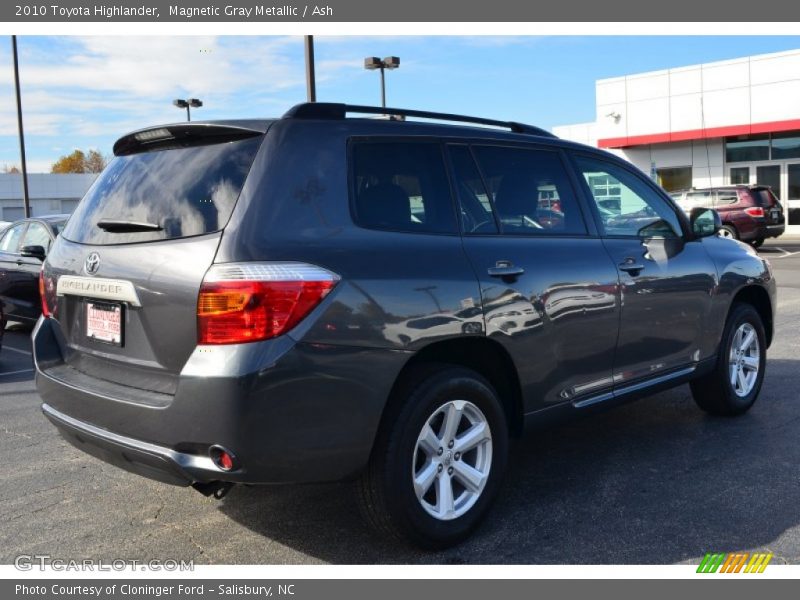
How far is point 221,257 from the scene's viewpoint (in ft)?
10.1

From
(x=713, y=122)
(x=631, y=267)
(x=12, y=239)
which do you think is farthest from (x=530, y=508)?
(x=713, y=122)

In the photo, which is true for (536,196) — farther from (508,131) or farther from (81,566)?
(81,566)

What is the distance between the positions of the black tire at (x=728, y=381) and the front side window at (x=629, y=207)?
0.84 metres

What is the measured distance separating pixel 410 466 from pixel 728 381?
9.92ft

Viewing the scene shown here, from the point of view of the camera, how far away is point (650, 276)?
4.72m

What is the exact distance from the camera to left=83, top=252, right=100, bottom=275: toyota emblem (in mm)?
3523

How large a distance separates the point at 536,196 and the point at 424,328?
129 cm

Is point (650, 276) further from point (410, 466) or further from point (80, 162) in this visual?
point (80, 162)

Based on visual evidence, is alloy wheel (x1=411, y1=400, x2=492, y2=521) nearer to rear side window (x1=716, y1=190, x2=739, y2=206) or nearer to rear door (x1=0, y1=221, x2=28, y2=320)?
rear door (x1=0, y1=221, x2=28, y2=320)

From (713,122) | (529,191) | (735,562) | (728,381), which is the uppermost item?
(713,122)

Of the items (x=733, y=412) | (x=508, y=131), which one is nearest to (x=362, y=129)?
(x=508, y=131)

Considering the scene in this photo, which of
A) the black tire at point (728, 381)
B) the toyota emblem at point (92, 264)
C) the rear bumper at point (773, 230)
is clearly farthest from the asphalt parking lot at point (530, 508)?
the rear bumper at point (773, 230)

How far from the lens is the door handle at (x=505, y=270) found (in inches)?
149

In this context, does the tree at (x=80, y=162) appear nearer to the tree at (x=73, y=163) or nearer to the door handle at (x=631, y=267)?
the tree at (x=73, y=163)
